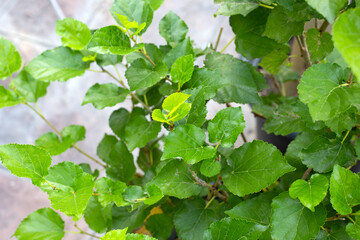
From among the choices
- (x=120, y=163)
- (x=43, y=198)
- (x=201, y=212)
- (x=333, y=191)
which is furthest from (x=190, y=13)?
(x=333, y=191)

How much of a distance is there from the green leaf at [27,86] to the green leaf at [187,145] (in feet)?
1.42

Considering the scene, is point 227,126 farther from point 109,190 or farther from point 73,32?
point 73,32

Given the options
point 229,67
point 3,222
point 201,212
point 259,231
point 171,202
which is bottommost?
point 3,222

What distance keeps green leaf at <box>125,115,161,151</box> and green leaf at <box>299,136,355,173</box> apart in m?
0.27

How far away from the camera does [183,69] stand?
21.0 inches

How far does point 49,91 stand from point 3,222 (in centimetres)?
58

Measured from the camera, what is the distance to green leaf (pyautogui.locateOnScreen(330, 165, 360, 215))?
1.59ft

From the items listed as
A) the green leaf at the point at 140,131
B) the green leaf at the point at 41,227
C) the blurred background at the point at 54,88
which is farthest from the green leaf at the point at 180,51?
the blurred background at the point at 54,88

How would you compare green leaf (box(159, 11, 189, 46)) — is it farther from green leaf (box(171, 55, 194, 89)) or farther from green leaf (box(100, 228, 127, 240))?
green leaf (box(100, 228, 127, 240))

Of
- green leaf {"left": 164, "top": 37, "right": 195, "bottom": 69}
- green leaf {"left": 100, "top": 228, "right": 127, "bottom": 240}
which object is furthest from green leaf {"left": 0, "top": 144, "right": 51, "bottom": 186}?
green leaf {"left": 164, "top": 37, "right": 195, "bottom": 69}

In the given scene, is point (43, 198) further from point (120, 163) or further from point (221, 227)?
point (221, 227)

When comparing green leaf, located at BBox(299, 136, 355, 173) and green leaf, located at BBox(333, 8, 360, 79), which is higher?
green leaf, located at BBox(333, 8, 360, 79)

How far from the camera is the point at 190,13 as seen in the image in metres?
1.74

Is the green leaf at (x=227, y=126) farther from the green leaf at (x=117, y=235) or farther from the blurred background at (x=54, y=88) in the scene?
the blurred background at (x=54, y=88)
